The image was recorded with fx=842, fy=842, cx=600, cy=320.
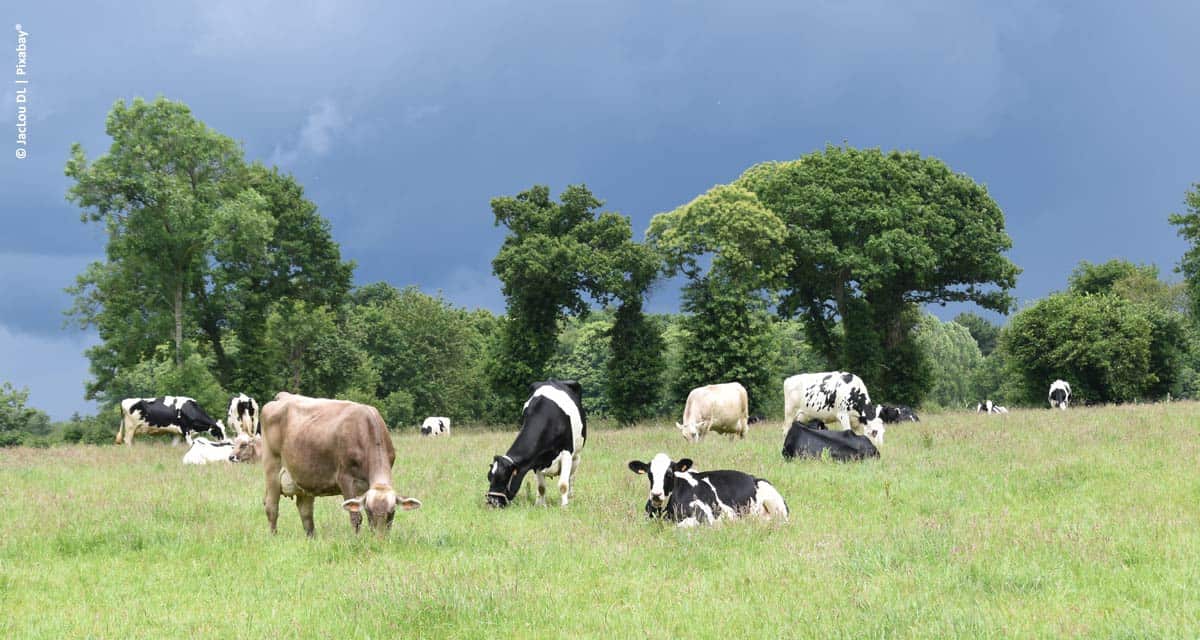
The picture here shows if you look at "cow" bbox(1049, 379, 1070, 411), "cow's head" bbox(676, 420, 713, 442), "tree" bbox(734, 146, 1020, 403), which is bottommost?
"cow's head" bbox(676, 420, 713, 442)

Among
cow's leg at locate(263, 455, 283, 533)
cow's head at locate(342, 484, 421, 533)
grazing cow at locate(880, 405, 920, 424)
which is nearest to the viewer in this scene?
cow's head at locate(342, 484, 421, 533)

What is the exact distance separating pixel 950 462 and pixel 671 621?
1163cm

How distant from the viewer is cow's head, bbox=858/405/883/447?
21.8m

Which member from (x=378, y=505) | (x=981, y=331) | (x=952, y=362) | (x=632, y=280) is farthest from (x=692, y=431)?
(x=981, y=331)

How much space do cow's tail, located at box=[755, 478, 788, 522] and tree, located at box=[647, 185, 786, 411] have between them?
2944 centimetres

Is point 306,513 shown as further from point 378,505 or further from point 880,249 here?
point 880,249

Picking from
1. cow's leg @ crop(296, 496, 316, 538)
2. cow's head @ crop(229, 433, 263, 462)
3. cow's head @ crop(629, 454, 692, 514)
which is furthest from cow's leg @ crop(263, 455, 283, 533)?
cow's head @ crop(229, 433, 263, 462)

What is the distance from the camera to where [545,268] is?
41094mm

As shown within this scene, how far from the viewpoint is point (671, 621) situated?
267 inches

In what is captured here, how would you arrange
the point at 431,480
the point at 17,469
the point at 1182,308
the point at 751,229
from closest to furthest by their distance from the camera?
1. the point at 431,480
2. the point at 17,469
3. the point at 751,229
4. the point at 1182,308

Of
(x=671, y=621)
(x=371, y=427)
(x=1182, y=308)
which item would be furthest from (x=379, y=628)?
(x=1182, y=308)

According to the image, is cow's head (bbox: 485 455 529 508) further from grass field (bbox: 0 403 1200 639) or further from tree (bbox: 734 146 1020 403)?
tree (bbox: 734 146 1020 403)

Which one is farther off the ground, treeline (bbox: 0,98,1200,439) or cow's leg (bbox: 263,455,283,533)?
treeline (bbox: 0,98,1200,439)

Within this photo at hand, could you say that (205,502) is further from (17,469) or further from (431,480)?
(17,469)
